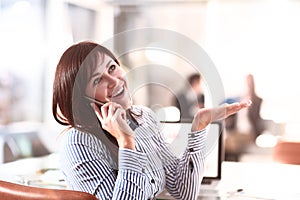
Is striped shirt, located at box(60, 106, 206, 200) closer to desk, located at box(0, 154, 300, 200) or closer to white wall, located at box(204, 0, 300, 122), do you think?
desk, located at box(0, 154, 300, 200)

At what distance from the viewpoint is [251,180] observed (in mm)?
1414

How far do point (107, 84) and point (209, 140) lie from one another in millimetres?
348

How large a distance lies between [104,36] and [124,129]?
0.63 meters

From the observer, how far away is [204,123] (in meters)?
1.16

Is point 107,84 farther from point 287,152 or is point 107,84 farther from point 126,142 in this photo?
point 287,152

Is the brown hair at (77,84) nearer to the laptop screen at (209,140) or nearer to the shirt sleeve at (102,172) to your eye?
the shirt sleeve at (102,172)

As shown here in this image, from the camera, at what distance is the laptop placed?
4.12 ft

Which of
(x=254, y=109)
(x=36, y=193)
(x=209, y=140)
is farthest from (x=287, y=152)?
(x=36, y=193)

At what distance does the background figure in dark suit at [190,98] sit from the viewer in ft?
4.47

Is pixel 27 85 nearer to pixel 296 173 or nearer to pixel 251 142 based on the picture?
pixel 251 142

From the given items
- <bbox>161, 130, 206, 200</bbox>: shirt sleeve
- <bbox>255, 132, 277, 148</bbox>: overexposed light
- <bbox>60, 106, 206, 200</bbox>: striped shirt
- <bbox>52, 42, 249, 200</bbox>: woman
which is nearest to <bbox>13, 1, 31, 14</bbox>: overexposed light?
<bbox>52, 42, 249, 200</bbox>: woman

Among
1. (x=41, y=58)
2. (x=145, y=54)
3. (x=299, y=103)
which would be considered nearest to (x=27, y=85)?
(x=41, y=58)

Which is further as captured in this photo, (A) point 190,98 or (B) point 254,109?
(B) point 254,109

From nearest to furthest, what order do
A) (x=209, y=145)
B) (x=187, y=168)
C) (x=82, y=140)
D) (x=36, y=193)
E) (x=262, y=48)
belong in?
(x=36, y=193) < (x=82, y=140) < (x=187, y=168) < (x=209, y=145) < (x=262, y=48)
